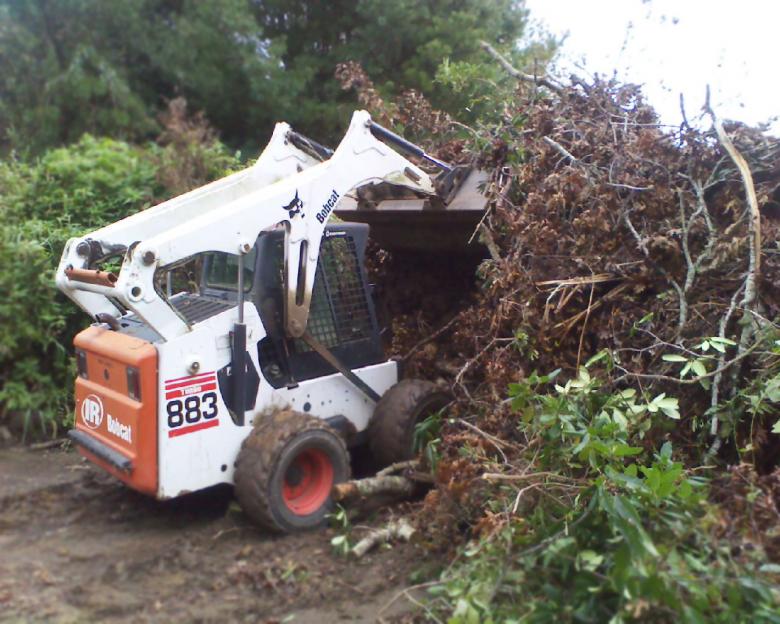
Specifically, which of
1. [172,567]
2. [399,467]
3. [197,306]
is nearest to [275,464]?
[172,567]

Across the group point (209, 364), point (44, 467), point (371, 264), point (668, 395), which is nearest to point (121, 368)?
point (209, 364)

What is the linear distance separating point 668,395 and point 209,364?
8.24 ft

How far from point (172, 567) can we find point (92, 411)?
116 centimetres

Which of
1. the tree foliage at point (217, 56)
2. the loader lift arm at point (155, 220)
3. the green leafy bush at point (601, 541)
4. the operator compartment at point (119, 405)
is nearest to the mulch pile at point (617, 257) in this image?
the green leafy bush at point (601, 541)

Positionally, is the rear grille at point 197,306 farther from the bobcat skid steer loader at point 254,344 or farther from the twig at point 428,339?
the twig at point 428,339

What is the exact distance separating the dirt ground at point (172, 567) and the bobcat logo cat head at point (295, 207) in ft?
5.94

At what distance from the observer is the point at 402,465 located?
5.10 metres

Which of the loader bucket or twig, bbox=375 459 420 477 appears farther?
the loader bucket

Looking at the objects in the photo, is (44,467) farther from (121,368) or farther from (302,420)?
(302,420)

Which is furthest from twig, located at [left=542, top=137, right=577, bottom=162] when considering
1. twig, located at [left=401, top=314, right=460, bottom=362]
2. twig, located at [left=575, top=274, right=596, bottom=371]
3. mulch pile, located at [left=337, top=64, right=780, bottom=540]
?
twig, located at [left=401, top=314, right=460, bottom=362]

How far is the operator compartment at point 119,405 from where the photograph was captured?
14.4 ft

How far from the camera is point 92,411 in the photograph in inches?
194

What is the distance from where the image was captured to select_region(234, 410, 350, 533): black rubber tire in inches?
179

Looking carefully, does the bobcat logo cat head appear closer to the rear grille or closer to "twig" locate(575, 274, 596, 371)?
the rear grille
